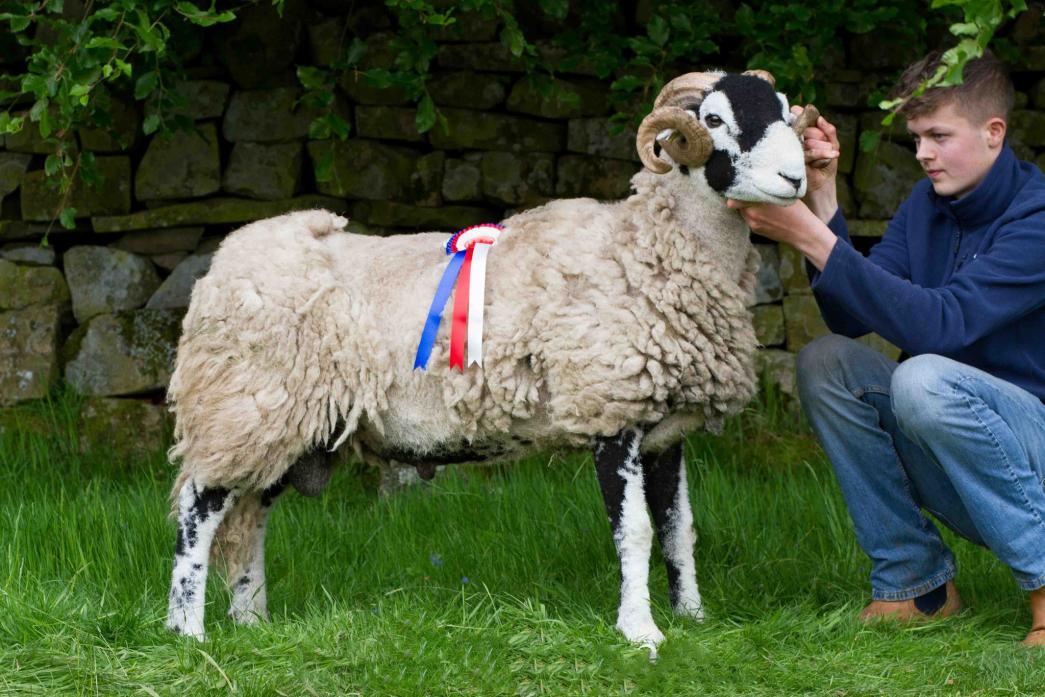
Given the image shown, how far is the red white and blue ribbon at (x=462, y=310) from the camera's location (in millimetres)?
3445

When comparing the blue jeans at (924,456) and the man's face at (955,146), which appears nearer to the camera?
the blue jeans at (924,456)

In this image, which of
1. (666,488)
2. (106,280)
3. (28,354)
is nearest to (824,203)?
(666,488)

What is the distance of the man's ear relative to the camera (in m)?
3.52

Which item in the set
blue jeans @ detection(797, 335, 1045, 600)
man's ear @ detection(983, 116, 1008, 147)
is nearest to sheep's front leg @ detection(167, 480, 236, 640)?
blue jeans @ detection(797, 335, 1045, 600)

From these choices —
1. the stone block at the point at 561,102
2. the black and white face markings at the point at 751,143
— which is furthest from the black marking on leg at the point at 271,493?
the stone block at the point at 561,102

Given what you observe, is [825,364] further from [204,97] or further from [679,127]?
[204,97]

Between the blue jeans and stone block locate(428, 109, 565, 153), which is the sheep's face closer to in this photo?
the blue jeans

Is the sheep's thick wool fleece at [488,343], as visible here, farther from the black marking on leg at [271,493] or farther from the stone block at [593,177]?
the stone block at [593,177]

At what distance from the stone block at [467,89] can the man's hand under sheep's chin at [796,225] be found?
255 centimetres

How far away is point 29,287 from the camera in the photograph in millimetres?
5945

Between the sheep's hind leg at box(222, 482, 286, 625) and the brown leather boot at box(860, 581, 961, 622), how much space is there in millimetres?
1794

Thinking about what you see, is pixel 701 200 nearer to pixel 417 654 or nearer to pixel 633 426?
pixel 633 426

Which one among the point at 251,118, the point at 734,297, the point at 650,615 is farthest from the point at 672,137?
the point at 251,118

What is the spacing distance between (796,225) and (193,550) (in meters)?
1.92
